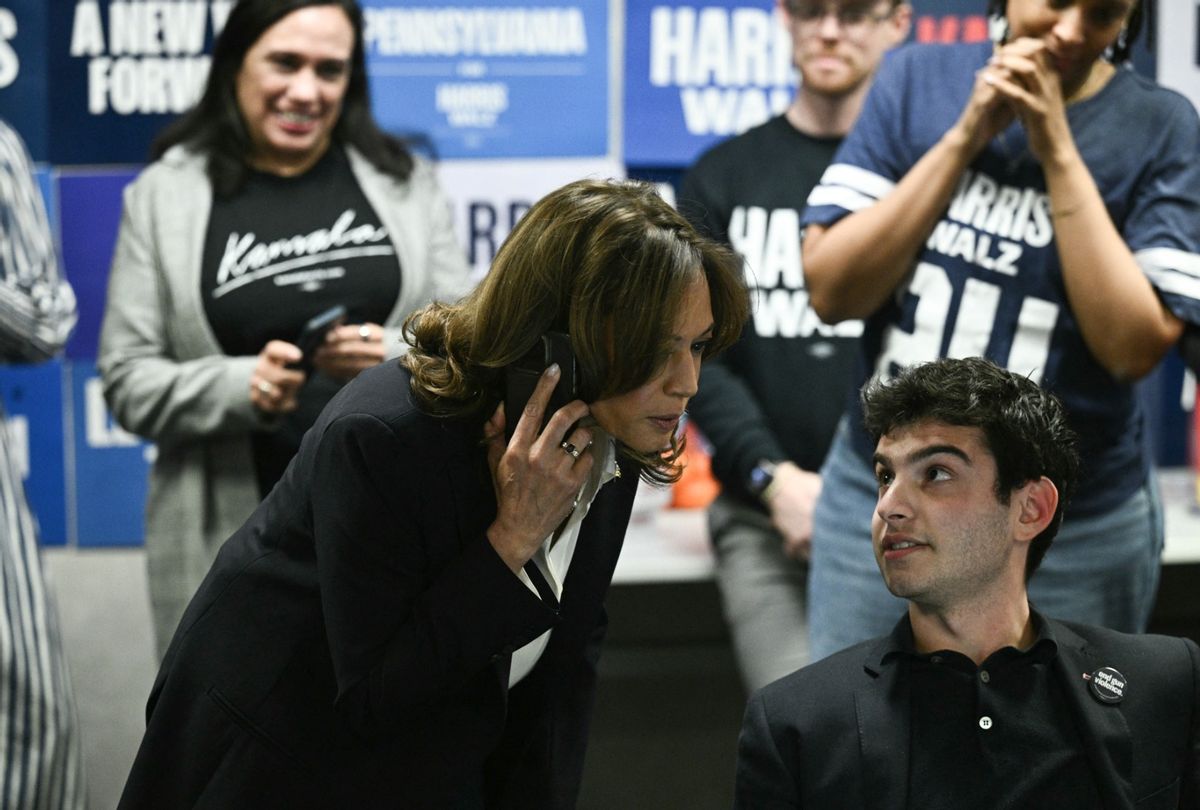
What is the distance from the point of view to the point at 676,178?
372cm

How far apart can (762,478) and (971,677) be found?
43.0 inches

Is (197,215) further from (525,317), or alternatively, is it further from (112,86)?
(525,317)

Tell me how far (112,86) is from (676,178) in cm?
134

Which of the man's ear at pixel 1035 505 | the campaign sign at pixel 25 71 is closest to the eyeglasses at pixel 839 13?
the man's ear at pixel 1035 505

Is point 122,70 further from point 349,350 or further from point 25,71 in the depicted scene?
point 349,350

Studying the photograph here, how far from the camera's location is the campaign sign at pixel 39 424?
3648 millimetres

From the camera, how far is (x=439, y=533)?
171cm

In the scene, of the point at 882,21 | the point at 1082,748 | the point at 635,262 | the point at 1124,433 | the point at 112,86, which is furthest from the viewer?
the point at 112,86

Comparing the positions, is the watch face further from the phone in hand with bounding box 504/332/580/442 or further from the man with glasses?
the phone in hand with bounding box 504/332/580/442

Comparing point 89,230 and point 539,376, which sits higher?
point 539,376

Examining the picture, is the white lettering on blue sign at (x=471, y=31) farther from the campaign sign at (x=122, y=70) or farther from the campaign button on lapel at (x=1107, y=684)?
the campaign button on lapel at (x=1107, y=684)

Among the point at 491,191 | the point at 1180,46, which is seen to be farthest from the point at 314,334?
the point at 1180,46

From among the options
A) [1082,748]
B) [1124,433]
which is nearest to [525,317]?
[1082,748]

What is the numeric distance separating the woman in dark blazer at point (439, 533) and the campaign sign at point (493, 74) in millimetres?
1937
